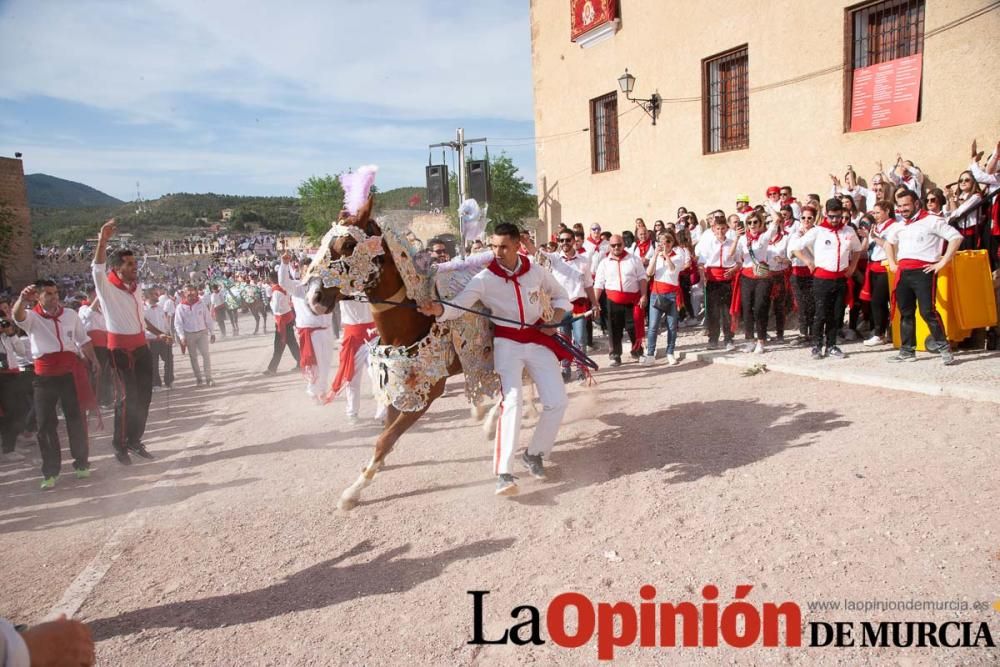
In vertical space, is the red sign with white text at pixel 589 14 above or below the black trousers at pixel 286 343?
above

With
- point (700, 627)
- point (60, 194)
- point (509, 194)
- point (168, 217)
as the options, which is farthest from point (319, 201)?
point (60, 194)

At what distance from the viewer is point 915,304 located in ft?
23.8

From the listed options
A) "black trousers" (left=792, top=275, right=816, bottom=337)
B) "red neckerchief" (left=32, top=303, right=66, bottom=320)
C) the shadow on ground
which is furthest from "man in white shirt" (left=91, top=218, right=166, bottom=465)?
"black trousers" (left=792, top=275, right=816, bottom=337)

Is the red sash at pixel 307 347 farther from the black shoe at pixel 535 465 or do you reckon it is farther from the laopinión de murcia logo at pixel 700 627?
the laopinión de murcia logo at pixel 700 627

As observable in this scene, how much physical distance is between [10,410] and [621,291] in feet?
25.7

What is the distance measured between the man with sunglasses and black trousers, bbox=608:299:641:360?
2.36 meters

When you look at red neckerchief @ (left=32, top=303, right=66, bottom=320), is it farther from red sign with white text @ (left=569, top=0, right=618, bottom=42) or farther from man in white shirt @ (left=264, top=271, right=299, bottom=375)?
red sign with white text @ (left=569, top=0, right=618, bottom=42)

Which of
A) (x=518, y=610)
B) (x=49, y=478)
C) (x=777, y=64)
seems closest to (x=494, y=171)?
(x=777, y=64)

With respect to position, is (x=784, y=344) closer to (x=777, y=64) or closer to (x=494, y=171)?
(x=777, y=64)

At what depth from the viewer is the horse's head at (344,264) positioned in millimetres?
4457

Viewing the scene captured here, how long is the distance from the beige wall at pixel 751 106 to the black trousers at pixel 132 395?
35.1 feet

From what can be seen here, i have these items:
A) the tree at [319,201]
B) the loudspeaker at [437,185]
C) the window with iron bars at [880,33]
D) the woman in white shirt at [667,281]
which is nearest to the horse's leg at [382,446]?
the woman in white shirt at [667,281]

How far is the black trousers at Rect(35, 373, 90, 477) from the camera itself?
632cm

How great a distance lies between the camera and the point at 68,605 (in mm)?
3768
